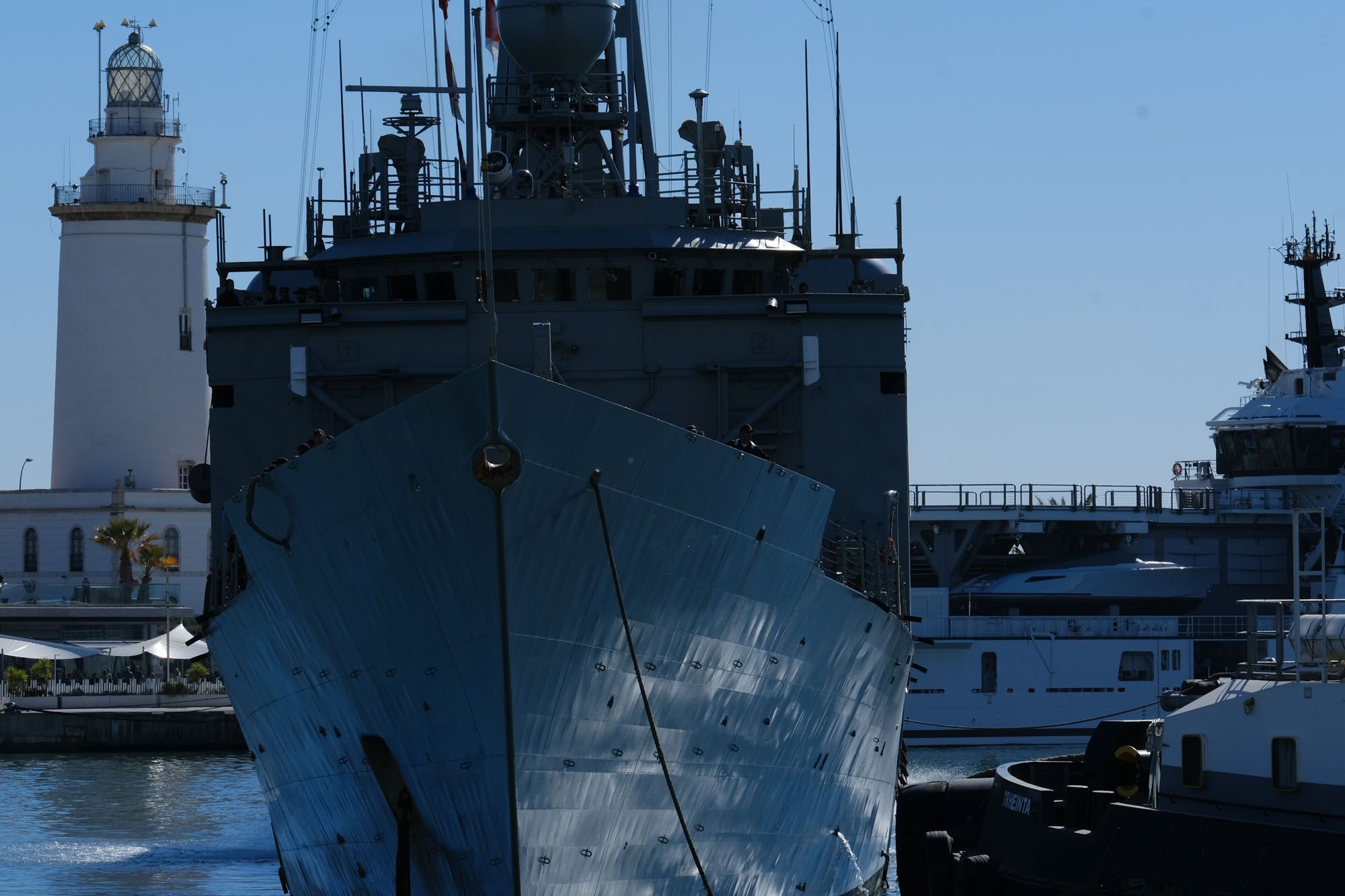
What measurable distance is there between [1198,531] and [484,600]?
4570cm

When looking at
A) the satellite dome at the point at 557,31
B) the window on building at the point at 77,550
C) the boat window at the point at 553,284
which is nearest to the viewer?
the boat window at the point at 553,284

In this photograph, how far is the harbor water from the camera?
28016 mm

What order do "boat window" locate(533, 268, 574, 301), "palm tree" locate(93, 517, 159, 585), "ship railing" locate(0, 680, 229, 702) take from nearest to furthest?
1. "boat window" locate(533, 268, 574, 301)
2. "ship railing" locate(0, 680, 229, 702)
3. "palm tree" locate(93, 517, 159, 585)

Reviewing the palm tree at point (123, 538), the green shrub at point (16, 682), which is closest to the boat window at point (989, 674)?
the green shrub at point (16, 682)

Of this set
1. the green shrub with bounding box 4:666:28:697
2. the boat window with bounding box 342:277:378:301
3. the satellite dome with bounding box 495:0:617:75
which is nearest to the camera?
the boat window with bounding box 342:277:378:301

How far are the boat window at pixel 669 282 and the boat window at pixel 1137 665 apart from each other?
33472 millimetres

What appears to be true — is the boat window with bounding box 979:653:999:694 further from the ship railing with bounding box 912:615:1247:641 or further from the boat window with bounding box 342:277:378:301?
the boat window with bounding box 342:277:378:301

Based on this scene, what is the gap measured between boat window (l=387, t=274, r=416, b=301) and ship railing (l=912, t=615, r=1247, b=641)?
101 feet

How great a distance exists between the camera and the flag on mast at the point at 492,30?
2539 centimetres

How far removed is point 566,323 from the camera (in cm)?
2281

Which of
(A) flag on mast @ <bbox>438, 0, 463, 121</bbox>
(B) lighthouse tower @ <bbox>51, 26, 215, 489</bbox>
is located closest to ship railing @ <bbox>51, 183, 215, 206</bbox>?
(B) lighthouse tower @ <bbox>51, 26, 215, 489</bbox>

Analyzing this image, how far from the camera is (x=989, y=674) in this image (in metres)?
53.7

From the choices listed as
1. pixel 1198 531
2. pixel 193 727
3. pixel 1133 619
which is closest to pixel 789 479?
pixel 193 727

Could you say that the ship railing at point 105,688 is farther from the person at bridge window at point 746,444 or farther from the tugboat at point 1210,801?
the person at bridge window at point 746,444
